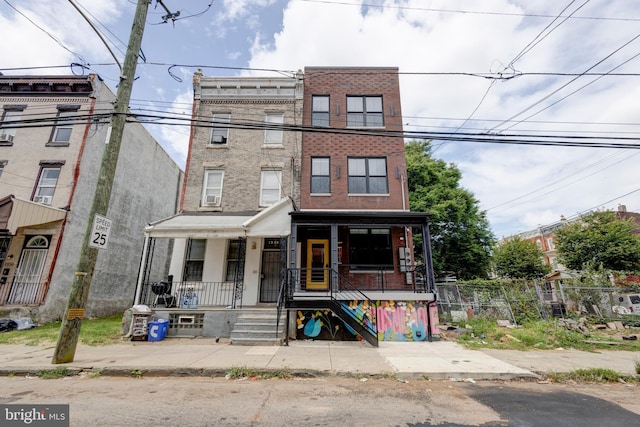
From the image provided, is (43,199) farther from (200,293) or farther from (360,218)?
(360,218)

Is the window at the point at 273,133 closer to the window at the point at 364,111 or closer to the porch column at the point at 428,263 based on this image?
the window at the point at 364,111

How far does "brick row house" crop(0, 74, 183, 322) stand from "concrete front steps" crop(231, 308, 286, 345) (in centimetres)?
891

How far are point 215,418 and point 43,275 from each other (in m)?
13.6

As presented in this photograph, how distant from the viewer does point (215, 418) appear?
3.82 meters

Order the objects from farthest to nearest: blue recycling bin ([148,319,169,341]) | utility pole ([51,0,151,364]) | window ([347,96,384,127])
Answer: window ([347,96,384,127]) → blue recycling bin ([148,319,169,341]) → utility pole ([51,0,151,364])

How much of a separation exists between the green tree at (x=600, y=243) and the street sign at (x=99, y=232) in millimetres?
30189

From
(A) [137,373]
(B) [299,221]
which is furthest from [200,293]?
(A) [137,373]

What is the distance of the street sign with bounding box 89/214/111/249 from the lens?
21.1 feet

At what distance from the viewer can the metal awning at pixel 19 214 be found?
11.9m

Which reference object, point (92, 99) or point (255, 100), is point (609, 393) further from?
point (92, 99)

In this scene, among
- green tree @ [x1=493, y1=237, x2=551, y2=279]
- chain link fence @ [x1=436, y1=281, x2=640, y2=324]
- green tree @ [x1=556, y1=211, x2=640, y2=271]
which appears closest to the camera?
chain link fence @ [x1=436, y1=281, x2=640, y2=324]

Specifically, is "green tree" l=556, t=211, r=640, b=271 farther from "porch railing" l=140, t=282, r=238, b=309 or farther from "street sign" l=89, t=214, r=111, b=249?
"street sign" l=89, t=214, r=111, b=249

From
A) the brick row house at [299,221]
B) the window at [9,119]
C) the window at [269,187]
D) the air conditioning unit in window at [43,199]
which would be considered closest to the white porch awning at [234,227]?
the brick row house at [299,221]

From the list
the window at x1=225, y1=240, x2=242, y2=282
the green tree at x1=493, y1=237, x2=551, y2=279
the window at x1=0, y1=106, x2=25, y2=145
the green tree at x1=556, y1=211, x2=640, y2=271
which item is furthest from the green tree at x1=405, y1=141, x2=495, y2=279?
the window at x1=0, y1=106, x2=25, y2=145
